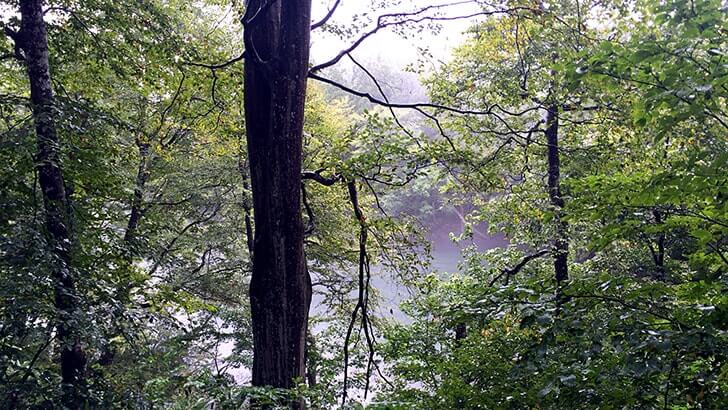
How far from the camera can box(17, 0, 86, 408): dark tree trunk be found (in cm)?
271

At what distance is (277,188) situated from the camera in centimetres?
285

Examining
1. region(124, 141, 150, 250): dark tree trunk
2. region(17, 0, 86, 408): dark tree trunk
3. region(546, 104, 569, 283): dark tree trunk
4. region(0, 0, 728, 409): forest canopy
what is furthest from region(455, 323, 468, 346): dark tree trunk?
region(124, 141, 150, 250): dark tree trunk

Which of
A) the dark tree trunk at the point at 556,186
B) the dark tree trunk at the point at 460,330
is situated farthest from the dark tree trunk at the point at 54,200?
the dark tree trunk at the point at 556,186

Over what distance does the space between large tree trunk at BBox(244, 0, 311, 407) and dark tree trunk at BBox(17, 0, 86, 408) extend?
3.35 ft

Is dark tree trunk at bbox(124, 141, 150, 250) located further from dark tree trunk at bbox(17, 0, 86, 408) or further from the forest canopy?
dark tree trunk at bbox(17, 0, 86, 408)

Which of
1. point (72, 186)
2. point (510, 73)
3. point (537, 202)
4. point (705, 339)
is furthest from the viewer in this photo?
point (537, 202)

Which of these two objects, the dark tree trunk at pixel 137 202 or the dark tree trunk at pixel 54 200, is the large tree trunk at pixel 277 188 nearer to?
the dark tree trunk at pixel 54 200

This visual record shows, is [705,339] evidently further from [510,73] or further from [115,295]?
[510,73]

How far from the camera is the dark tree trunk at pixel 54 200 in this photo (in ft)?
8.91

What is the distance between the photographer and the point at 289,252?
113 inches

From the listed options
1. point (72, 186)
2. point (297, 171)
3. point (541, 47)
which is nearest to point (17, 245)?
point (72, 186)

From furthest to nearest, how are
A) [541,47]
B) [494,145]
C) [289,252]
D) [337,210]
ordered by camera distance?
1. [337,210]
2. [494,145]
3. [541,47]
4. [289,252]

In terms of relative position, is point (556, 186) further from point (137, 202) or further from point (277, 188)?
point (137, 202)

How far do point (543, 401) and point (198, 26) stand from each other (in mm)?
6863
